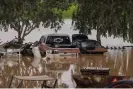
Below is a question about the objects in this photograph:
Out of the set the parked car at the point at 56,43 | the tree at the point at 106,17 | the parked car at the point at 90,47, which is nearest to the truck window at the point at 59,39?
the parked car at the point at 56,43

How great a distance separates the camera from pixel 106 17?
22047 mm

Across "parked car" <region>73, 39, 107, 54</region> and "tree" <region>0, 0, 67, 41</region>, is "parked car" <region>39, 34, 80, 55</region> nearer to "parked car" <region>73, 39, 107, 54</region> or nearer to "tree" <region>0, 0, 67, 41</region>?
"parked car" <region>73, 39, 107, 54</region>

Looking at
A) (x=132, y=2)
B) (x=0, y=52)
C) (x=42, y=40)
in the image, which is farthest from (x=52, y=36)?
(x=132, y=2)

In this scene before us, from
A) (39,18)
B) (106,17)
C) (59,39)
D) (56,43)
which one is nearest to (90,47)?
(106,17)

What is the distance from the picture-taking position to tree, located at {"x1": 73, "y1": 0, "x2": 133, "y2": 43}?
60.5 ft

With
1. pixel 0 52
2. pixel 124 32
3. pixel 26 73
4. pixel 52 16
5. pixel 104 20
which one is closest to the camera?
pixel 26 73

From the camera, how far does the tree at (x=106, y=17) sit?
60.5ft

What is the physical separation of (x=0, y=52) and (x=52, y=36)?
3.35m

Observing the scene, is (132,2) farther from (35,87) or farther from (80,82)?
(80,82)

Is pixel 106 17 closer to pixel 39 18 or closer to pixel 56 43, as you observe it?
pixel 56 43

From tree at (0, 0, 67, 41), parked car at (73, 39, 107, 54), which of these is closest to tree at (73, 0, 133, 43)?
parked car at (73, 39, 107, 54)

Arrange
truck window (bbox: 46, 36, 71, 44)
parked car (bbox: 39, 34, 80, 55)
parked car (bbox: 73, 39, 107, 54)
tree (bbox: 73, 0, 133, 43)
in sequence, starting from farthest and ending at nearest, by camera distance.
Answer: parked car (bbox: 73, 39, 107, 54)
truck window (bbox: 46, 36, 71, 44)
parked car (bbox: 39, 34, 80, 55)
tree (bbox: 73, 0, 133, 43)

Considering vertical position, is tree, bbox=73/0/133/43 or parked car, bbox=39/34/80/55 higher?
tree, bbox=73/0/133/43

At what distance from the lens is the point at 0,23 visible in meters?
29.7
